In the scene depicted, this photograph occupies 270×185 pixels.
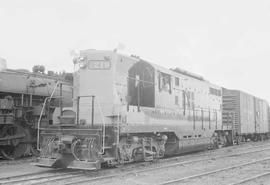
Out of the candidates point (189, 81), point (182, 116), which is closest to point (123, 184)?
point (182, 116)

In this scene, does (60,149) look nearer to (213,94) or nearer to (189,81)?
(189,81)

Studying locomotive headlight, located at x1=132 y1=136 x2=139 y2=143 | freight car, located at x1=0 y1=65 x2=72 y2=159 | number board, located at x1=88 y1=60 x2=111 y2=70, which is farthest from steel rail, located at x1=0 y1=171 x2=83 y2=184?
freight car, located at x1=0 y1=65 x2=72 y2=159

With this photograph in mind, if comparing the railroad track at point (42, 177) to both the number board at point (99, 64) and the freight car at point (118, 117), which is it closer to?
the freight car at point (118, 117)

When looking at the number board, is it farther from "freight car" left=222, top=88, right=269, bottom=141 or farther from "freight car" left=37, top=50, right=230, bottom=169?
"freight car" left=222, top=88, right=269, bottom=141

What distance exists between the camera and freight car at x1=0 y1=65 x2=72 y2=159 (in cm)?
1275

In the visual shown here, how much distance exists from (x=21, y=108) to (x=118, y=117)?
517 centimetres

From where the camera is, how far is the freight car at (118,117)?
31.1 feet

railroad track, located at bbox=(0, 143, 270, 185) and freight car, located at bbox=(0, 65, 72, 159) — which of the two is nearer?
railroad track, located at bbox=(0, 143, 270, 185)

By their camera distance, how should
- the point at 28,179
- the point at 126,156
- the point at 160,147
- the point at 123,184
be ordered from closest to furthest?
the point at 123,184 < the point at 28,179 < the point at 126,156 < the point at 160,147

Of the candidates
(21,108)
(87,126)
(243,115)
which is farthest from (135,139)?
(243,115)

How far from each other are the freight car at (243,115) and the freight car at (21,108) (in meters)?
9.03

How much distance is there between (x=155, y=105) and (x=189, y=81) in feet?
10.4

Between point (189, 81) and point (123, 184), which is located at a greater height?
point (189, 81)

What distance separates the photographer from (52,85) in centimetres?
1446
